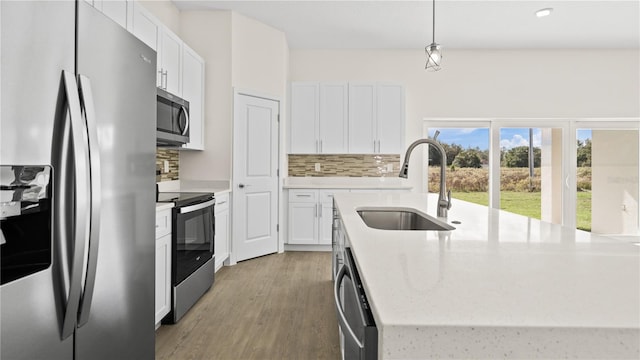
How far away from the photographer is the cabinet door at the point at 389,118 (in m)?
4.88

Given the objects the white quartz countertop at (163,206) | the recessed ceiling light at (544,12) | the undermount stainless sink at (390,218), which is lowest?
the undermount stainless sink at (390,218)

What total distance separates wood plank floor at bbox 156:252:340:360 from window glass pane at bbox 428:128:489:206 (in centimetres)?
256

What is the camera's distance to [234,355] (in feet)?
6.83

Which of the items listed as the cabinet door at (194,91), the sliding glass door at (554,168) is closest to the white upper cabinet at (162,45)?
the cabinet door at (194,91)

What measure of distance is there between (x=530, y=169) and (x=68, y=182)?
18.7ft

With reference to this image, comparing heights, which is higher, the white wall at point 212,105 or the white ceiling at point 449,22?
the white ceiling at point 449,22

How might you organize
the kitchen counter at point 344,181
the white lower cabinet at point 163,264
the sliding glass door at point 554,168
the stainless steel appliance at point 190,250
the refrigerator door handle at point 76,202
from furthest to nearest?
the sliding glass door at point 554,168 < the kitchen counter at point 344,181 < the stainless steel appliance at point 190,250 < the white lower cabinet at point 163,264 < the refrigerator door handle at point 76,202

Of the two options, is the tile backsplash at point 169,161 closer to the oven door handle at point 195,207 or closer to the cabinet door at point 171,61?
the cabinet door at point 171,61

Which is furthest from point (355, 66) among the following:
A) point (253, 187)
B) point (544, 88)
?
point (544, 88)

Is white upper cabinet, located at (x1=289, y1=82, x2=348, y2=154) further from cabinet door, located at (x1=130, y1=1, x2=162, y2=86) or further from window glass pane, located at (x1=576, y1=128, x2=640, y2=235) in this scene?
window glass pane, located at (x1=576, y1=128, x2=640, y2=235)

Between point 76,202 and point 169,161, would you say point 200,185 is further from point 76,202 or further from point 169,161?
point 76,202

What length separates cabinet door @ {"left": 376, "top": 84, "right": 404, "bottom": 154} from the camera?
192 inches

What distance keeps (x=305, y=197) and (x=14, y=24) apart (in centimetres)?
380

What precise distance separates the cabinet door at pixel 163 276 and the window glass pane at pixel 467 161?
Result: 12.9ft
